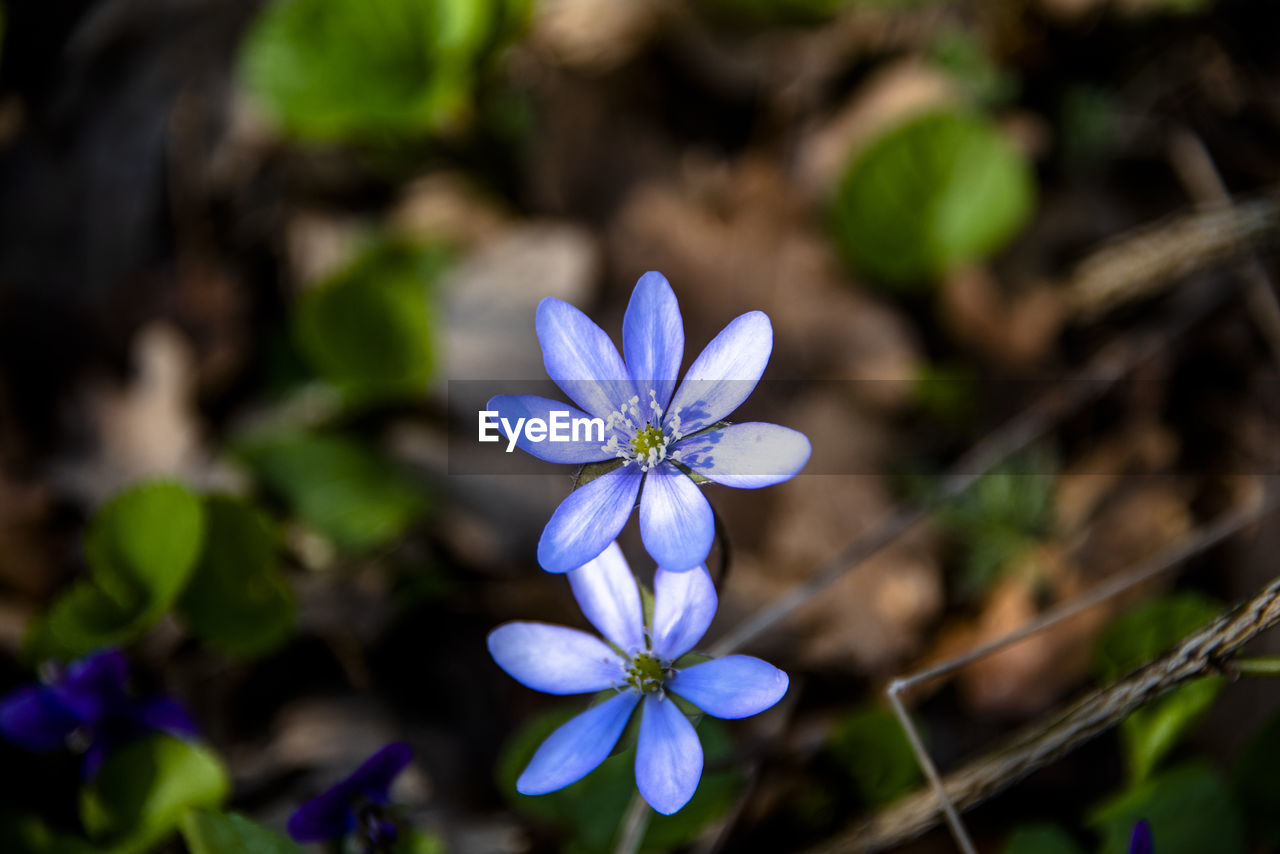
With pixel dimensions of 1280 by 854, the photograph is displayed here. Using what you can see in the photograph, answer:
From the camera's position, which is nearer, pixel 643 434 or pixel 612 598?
pixel 643 434

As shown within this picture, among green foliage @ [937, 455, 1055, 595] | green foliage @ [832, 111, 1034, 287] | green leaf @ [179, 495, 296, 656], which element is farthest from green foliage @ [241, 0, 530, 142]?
green foliage @ [937, 455, 1055, 595]

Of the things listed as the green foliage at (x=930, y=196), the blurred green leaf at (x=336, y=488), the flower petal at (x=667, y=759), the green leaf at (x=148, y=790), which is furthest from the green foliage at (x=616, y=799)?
the green foliage at (x=930, y=196)

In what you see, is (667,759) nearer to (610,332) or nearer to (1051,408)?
(610,332)

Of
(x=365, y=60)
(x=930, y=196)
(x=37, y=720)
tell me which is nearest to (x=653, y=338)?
(x=37, y=720)

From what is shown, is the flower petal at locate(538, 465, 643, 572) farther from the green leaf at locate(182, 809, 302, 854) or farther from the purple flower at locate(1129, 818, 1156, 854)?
the purple flower at locate(1129, 818, 1156, 854)

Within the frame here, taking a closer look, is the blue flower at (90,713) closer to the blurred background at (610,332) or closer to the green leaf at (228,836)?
the blurred background at (610,332)

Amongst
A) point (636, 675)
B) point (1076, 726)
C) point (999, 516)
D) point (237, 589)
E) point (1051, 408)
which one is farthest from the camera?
point (1051, 408)

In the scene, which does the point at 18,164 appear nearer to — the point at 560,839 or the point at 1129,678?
the point at 560,839
